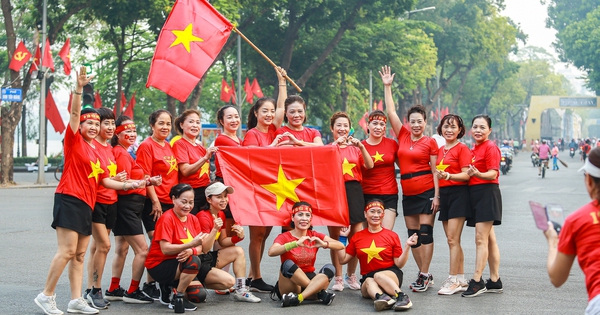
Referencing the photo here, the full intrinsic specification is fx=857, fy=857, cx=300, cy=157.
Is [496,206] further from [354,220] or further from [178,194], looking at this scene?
[178,194]

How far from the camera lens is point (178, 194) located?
786cm

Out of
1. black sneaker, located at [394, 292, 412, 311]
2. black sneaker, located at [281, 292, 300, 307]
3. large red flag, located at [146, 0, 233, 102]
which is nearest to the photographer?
black sneaker, located at [394, 292, 412, 311]

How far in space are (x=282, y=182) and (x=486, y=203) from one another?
6.73 ft

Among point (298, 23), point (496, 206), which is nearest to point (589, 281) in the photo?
point (496, 206)

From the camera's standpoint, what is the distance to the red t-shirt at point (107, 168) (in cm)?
768

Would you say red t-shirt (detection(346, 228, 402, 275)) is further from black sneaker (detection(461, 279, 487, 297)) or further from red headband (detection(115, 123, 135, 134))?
red headband (detection(115, 123, 135, 134))

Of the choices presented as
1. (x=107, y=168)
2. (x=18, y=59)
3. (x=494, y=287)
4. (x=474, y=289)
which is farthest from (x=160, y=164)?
(x=18, y=59)

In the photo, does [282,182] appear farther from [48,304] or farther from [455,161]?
[48,304]

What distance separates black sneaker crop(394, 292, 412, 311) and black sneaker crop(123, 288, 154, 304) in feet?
7.73

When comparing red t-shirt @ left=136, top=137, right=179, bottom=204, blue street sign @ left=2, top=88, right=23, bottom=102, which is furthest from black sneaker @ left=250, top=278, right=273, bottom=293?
blue street sign @ left=2, top=88, right=23, bottom=102

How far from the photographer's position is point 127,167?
7.99m

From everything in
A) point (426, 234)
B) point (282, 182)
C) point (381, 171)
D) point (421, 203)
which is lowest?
point (426, 234)

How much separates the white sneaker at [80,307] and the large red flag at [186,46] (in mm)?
2796

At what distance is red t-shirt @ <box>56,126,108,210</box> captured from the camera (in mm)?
7344
